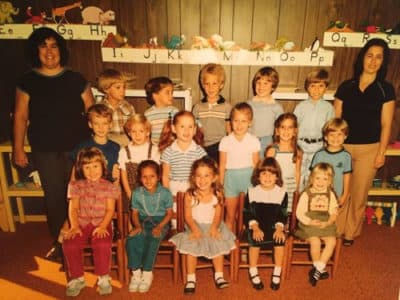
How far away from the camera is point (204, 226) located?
2861 millimetres

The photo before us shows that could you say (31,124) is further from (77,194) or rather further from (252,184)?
(252,184)

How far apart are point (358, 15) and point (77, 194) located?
321 centimetres

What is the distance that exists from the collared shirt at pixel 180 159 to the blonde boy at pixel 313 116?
1027 millimetres

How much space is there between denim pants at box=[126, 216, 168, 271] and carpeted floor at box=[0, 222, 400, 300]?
239mm

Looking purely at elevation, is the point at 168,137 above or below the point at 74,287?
above

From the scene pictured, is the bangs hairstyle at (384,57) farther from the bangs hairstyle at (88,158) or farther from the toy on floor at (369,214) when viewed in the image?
the bangs hairstyle at (88,158)

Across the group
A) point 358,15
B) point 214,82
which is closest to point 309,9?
point 358,15

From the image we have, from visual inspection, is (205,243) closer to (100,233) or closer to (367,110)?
(100,233)

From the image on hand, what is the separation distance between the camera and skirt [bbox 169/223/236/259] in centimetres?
274

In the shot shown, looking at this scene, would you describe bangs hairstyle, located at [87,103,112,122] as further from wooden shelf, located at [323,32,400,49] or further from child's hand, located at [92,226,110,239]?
wooden shelf, located at [323,32,400,49]

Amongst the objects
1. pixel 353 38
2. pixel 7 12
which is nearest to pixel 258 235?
pixel 353 38

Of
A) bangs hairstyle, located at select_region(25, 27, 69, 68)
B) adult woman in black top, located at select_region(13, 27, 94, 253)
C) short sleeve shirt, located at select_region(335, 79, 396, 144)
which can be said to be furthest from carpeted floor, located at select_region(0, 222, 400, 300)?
bangs hairstyle, located at select_region(25, 27, 69, 68)

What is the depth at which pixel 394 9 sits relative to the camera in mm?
3660

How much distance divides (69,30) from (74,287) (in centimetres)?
245
